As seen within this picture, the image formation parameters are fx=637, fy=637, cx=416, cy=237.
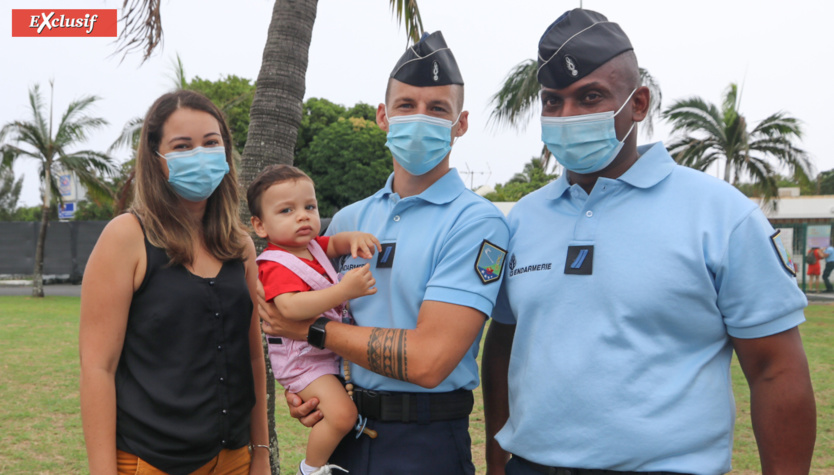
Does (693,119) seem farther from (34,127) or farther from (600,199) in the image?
(34,127)

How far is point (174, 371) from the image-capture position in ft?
7.74

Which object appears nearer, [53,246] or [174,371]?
[174,371]

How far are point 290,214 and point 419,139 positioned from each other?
64 centimetres

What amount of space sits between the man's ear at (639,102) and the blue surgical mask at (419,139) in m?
0.68

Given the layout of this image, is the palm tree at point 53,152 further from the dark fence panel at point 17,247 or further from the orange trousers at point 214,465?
the orange trousers at point 214,465

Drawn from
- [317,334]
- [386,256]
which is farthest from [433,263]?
[317,334]

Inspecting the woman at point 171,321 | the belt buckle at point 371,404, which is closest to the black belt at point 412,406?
the belt buckle at point 371,404

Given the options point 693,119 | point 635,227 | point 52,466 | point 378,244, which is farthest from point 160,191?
point 693,119

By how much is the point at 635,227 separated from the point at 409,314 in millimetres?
837

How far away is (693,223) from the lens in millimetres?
1979

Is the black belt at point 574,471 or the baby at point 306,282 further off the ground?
the baby at point 306,282

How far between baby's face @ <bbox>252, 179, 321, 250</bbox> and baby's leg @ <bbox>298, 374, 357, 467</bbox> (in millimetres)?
586

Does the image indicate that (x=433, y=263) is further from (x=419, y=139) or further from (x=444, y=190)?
(x=419, y=139)

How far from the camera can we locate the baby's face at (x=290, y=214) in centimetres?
262
